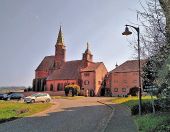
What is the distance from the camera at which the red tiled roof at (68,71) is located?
324ft

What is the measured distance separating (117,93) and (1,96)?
35.7 meters

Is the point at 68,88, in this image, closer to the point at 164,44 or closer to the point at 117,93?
the point at 117,93

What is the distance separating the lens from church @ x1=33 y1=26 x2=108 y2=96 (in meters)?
96.4

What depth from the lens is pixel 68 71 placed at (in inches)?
4008

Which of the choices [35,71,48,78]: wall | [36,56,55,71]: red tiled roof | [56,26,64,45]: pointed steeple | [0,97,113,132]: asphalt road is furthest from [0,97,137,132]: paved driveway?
[36,56,55,71]: red tiled roof

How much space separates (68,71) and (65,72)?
Result: 1.02 m

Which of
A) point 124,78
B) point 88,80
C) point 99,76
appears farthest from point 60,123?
point 99,76

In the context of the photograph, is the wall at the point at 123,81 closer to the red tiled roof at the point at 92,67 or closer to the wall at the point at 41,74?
the red tiled roof at the point at 92,67

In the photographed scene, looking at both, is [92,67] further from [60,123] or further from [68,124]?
[68,124]

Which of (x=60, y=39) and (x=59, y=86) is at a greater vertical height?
(x=60, y=39)

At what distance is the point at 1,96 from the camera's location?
236 feet

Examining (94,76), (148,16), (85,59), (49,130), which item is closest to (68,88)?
(94,76)

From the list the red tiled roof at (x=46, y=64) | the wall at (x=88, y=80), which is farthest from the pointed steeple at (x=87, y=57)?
the red tiled roof at (x=46, y=64)

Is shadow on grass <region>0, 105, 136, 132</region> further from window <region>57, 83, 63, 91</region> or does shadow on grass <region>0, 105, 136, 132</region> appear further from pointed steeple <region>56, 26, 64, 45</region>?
pointed steeple <region>56, 26, 64, 45</region>
